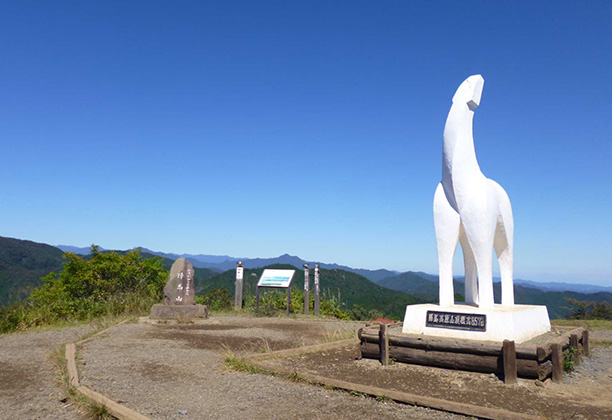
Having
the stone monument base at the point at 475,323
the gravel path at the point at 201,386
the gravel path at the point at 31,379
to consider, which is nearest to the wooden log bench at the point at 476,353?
the stone monument base at the point at 475,323

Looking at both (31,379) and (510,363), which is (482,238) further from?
(31,379)

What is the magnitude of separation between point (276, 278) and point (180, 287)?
3260 millimetres

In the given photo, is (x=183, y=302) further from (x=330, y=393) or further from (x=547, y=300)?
(x=547, y=300)

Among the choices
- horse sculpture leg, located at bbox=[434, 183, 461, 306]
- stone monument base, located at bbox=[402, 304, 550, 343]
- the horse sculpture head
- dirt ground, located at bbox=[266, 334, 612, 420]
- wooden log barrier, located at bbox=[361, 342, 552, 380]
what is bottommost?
dirt ground, located at bbox=[266, 334, 612, 420]

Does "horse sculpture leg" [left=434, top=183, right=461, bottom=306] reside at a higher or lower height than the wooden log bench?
higher

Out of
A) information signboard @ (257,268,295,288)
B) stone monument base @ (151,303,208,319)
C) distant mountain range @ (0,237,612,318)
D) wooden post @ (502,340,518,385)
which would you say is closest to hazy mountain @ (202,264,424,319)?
distant mountain range @ (0,237,612,318)

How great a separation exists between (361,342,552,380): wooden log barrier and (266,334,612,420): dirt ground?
81 mm

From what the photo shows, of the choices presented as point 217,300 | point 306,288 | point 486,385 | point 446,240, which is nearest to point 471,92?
point 446,240

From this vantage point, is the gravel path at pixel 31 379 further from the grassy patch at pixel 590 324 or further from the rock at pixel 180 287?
the grassy patch at pixel 590 324

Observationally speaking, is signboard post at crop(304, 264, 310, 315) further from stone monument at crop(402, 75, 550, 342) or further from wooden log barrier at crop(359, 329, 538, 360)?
wooden log barrier at crop(359, 329, 538, 360)

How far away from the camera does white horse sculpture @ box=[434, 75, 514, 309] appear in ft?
22.9

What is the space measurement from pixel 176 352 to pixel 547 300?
3535 cm

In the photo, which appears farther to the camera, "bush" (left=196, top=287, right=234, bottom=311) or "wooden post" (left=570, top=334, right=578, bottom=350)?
"bush" (left=196, top=287, right=234, bottom=311)

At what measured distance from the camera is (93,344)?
8312mm
